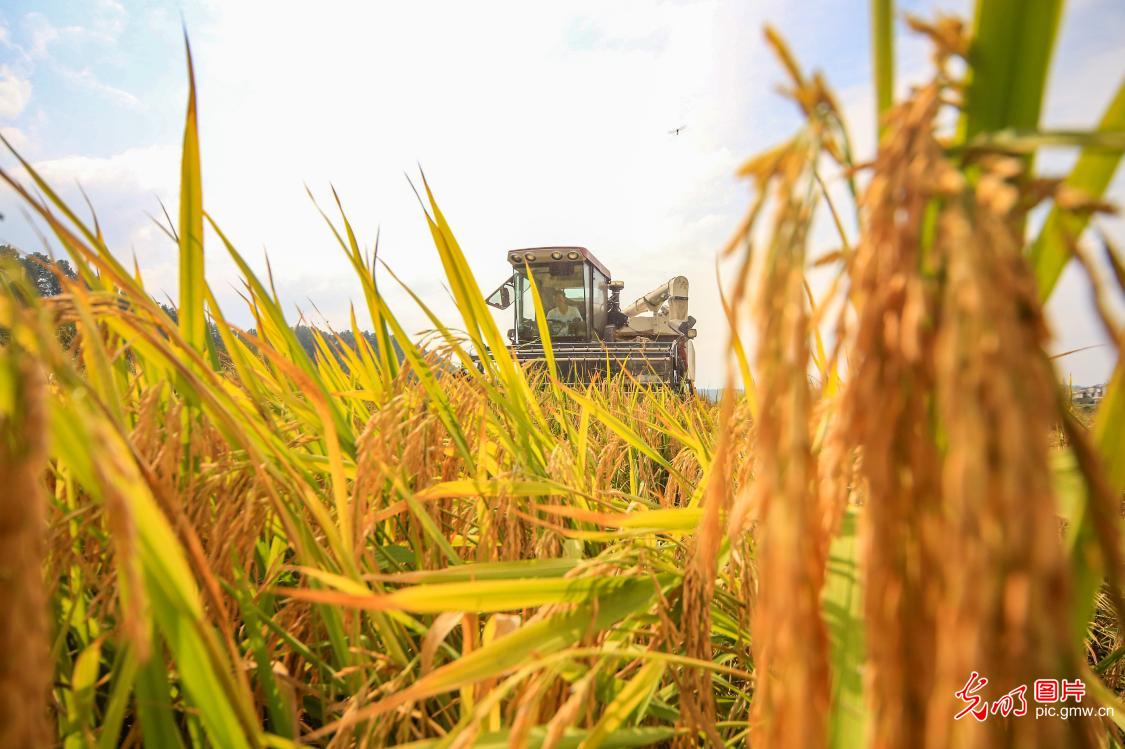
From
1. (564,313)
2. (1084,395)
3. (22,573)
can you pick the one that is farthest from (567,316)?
(22,573)

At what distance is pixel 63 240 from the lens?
656mm

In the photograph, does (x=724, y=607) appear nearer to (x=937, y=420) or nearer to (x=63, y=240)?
(x=937, y=420)

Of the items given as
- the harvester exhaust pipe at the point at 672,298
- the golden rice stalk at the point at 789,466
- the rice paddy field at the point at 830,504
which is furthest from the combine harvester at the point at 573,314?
the golden rice stalk at the point at 789,466

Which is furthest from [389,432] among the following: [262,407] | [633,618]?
[633,618]

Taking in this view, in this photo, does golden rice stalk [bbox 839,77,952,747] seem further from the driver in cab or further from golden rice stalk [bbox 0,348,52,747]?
the driver in cab

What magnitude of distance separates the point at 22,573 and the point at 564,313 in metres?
11.6

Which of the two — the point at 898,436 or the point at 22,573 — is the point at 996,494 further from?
the point at 22,573

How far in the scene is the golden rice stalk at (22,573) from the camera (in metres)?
0.26

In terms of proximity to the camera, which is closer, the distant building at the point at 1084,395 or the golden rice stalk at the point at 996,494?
the golden rice stalk at the point at 996,494

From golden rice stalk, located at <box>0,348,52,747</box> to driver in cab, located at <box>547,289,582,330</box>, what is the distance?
1143cm

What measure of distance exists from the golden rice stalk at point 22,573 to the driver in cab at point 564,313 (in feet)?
37.5

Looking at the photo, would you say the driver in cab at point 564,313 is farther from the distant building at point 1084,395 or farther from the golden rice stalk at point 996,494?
the golden rice stalk at point 996,494

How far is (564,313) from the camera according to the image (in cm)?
1174

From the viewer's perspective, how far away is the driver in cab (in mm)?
11656
